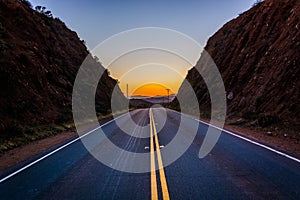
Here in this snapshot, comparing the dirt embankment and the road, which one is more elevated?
the dirt embankment

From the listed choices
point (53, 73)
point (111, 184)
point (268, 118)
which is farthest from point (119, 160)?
point (53, 73)

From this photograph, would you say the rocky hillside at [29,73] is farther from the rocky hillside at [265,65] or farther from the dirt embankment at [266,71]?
the rocky hillside at [265,65]

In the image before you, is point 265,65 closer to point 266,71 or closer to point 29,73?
point 266,71

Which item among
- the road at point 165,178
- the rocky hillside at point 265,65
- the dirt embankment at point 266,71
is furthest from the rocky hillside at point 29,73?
the rocky hillside at point 265,65

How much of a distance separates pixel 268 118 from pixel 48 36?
24819 millimetres

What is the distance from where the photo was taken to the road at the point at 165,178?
5.36 meters

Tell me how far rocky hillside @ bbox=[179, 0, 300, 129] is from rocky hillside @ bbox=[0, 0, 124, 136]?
13509 mm

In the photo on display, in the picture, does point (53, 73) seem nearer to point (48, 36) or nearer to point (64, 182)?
point (48, 36)

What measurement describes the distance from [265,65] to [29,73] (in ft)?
59.9

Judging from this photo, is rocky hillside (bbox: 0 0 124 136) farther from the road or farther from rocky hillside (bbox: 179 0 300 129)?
rocky hillside (bbox: 179 0 300 129)

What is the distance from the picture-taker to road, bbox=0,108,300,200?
17.6 ft

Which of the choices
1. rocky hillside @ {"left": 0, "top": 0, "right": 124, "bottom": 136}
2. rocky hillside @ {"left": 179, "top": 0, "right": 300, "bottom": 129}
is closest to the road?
rocky hillside @ {"left": 0, "top": 0, "right": 124, "bottom": 136}

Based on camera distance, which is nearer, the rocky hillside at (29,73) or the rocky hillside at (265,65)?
the rocky hillside at (265,65)

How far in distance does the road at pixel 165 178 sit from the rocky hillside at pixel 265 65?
→ 293 inches
